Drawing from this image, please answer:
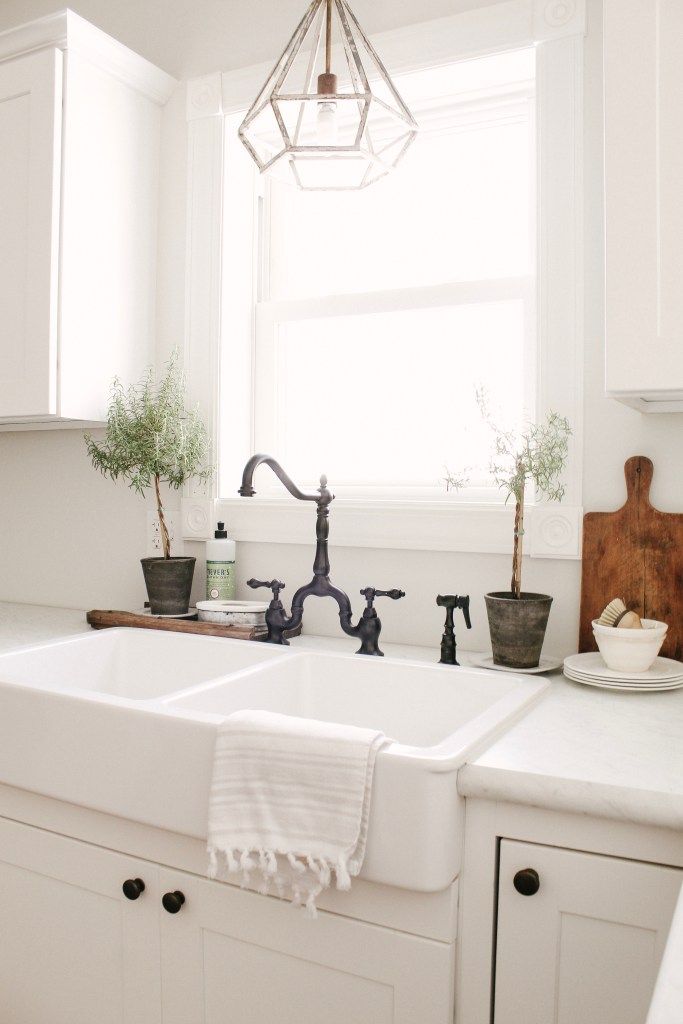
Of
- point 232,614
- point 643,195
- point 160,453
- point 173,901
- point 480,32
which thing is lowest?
point 173,901

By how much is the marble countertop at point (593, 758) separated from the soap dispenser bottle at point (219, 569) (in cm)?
85

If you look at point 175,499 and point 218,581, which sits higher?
point 175,499

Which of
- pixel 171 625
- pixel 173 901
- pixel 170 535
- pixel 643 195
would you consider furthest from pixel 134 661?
pixel 643 195

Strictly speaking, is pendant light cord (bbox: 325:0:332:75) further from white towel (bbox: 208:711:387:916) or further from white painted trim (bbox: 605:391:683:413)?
white towel (bbox: 208:711:387:916)

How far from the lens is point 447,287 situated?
2012mm

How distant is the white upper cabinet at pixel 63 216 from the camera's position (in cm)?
195

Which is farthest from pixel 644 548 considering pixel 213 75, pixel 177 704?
pixel 213 75

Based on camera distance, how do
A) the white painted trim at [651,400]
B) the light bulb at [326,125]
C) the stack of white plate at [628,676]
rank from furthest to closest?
the stack of white plate at [628,676]
the white painted trim at [651,400]
the light bulb at [326,125]

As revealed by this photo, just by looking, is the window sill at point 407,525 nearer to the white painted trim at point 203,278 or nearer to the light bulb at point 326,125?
the white painted trim at point 203,278

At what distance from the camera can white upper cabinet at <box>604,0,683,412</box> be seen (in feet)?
4.11

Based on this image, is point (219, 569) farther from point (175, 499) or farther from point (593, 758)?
point (593, 758)

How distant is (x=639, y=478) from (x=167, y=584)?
1087 mm

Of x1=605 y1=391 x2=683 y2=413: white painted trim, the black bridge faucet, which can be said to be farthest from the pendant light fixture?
the black bridge faucet

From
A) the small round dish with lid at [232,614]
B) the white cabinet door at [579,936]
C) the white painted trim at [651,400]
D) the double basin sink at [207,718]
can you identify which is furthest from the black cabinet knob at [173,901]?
the white painted trim at [651,400]
